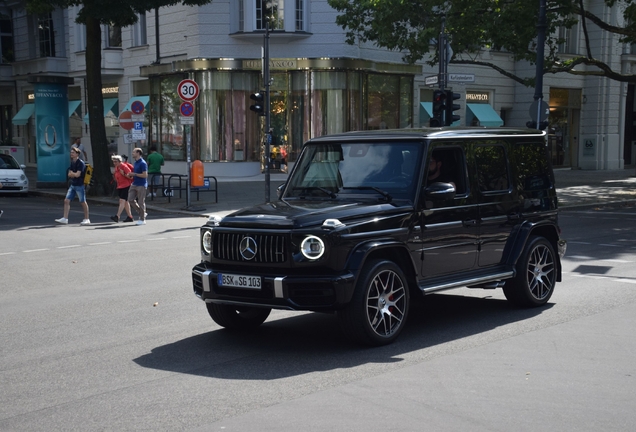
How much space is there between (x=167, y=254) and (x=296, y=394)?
8.69 meters

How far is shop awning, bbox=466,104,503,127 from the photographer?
3991cm

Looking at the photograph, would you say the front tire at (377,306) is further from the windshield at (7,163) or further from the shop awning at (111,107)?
the shop awning at (111,107)

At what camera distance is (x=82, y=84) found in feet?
135

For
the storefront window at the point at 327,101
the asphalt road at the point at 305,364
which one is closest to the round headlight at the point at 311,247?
the asphalt road at the point at 305,364

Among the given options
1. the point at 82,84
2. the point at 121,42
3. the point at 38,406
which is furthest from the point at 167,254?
the point at 82,84

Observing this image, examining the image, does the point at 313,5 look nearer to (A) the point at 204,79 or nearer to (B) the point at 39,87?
(A) the point at 204,79

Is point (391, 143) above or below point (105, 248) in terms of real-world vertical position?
above

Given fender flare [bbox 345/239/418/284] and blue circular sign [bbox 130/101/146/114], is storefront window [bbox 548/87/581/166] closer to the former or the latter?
blue circular sign [bbox 130/101/146/114]

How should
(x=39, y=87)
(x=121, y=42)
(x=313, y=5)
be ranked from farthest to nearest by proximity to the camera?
(x=121, y=42) < (x=313, y=5) < (x=39, y=87)

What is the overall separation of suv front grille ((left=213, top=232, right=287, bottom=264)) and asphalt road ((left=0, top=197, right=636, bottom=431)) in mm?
811

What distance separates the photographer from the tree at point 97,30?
Answer: 2522cm

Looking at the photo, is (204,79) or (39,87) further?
(204,79)

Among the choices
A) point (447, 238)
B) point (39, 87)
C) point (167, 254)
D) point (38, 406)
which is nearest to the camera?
point (38, 406)

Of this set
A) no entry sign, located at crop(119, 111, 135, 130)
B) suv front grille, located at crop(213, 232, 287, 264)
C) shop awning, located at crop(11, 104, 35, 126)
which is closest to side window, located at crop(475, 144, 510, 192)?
suv front grille, located at crop(213, 232, 287, 264)
